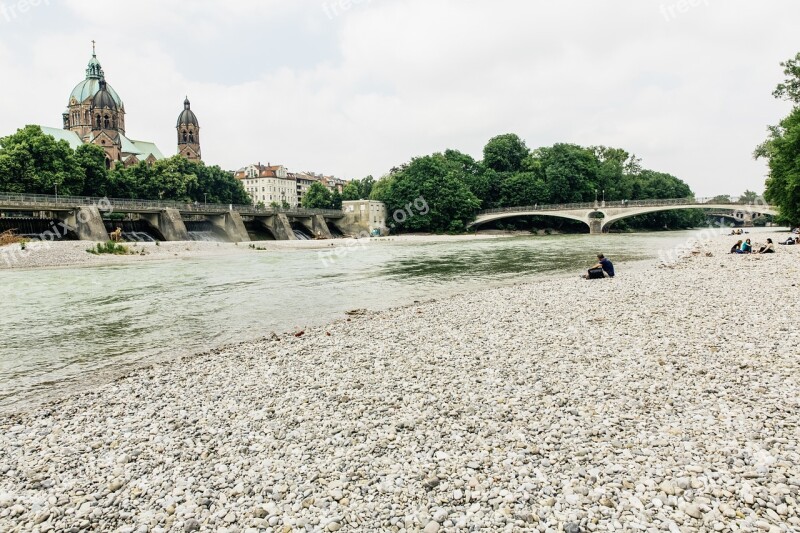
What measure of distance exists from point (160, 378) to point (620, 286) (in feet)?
46.7

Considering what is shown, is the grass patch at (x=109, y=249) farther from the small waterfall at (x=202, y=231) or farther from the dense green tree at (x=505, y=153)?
the dense green tree at (x=505, y=153)

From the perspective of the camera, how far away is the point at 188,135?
382 feet

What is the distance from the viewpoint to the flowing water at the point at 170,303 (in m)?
→ 10.2

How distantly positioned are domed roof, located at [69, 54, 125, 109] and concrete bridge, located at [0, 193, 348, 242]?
189 feet

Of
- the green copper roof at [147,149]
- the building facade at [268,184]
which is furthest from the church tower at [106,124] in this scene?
the building facade at [268,184]

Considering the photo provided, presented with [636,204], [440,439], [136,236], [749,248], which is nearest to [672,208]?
[636,204]

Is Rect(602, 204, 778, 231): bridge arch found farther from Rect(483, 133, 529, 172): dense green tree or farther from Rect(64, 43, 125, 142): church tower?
Rect(64, 43, 125, 142): church tower

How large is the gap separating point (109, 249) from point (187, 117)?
8935 centimetres

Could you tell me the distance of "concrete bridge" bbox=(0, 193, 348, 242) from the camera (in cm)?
4422

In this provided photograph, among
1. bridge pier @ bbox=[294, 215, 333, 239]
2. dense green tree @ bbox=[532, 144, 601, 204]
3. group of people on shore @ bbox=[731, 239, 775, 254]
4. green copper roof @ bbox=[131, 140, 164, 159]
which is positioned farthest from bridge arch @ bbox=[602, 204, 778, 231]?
green copper roof @ bbox=[131, 140, 164, 159]

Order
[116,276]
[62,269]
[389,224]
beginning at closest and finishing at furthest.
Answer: [116,276] < [62,269] < [389,224]

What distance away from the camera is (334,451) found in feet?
16.8

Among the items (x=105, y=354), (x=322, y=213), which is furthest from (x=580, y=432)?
(x=322, y=213)

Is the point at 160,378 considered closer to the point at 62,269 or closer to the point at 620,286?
the point at 620,286
